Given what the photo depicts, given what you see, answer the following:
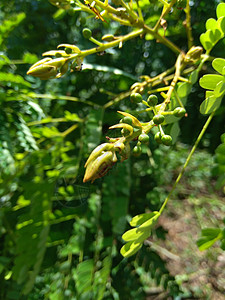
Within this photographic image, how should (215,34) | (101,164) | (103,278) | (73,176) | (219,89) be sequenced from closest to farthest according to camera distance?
(101,164) < (219,89) < (215,34) < (103,278) < (73,176)

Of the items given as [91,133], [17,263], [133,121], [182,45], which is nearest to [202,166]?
[182,45]

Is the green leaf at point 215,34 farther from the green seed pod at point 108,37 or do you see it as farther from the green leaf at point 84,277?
the green leaf at point 84,277

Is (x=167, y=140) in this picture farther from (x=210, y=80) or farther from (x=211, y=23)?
(x=211, y=23)

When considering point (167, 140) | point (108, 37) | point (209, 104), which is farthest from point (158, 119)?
point (108, 37)

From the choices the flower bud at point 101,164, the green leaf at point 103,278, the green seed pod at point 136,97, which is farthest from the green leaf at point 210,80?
the green leaf at point 103,278

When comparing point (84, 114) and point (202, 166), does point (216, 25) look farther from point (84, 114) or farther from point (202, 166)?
point (202, 166)

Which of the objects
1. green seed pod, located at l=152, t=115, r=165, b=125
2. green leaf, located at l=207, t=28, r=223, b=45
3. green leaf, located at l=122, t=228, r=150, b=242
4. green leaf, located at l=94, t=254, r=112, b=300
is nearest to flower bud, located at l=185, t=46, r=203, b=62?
green leaf, located at l=207, t=28, r=223, b=45
